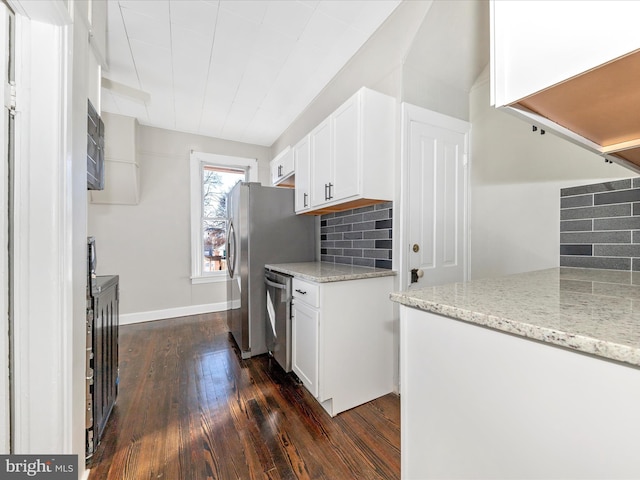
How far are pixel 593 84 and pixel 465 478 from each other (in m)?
1.00

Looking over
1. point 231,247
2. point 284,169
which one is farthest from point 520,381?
point 284,169

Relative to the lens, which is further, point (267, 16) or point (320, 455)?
point (267, 16)

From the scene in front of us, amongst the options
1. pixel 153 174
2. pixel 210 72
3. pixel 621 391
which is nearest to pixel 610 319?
pixel 621 391

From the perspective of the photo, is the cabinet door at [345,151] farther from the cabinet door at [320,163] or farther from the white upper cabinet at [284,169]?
the white upper cabinet at [284,169]

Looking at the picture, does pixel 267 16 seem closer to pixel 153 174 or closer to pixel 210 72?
pixel 210 72

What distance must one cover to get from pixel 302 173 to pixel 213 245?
7.30ft

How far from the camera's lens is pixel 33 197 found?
950 millimetres

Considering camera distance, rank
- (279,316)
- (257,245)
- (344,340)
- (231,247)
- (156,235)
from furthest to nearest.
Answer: (156,235) → (231,247) → (257,245) → (279,316) → (344,340)

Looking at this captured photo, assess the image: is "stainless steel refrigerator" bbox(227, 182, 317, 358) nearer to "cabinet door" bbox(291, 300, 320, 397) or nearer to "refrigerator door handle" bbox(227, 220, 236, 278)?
"refrigerator door handle" bbox(227, 220, 236, 278)

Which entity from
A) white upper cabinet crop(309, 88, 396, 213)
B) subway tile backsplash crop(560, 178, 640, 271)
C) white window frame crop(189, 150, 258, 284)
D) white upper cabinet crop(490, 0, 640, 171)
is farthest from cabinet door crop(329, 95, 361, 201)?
white window frame crop(189, 150, 258, 284)

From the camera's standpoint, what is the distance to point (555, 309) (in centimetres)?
65

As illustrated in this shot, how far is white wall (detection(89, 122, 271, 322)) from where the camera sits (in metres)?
3.48

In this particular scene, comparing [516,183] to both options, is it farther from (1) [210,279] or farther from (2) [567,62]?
(1) [210,279]

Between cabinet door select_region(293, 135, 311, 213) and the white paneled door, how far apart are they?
912 millimetres
